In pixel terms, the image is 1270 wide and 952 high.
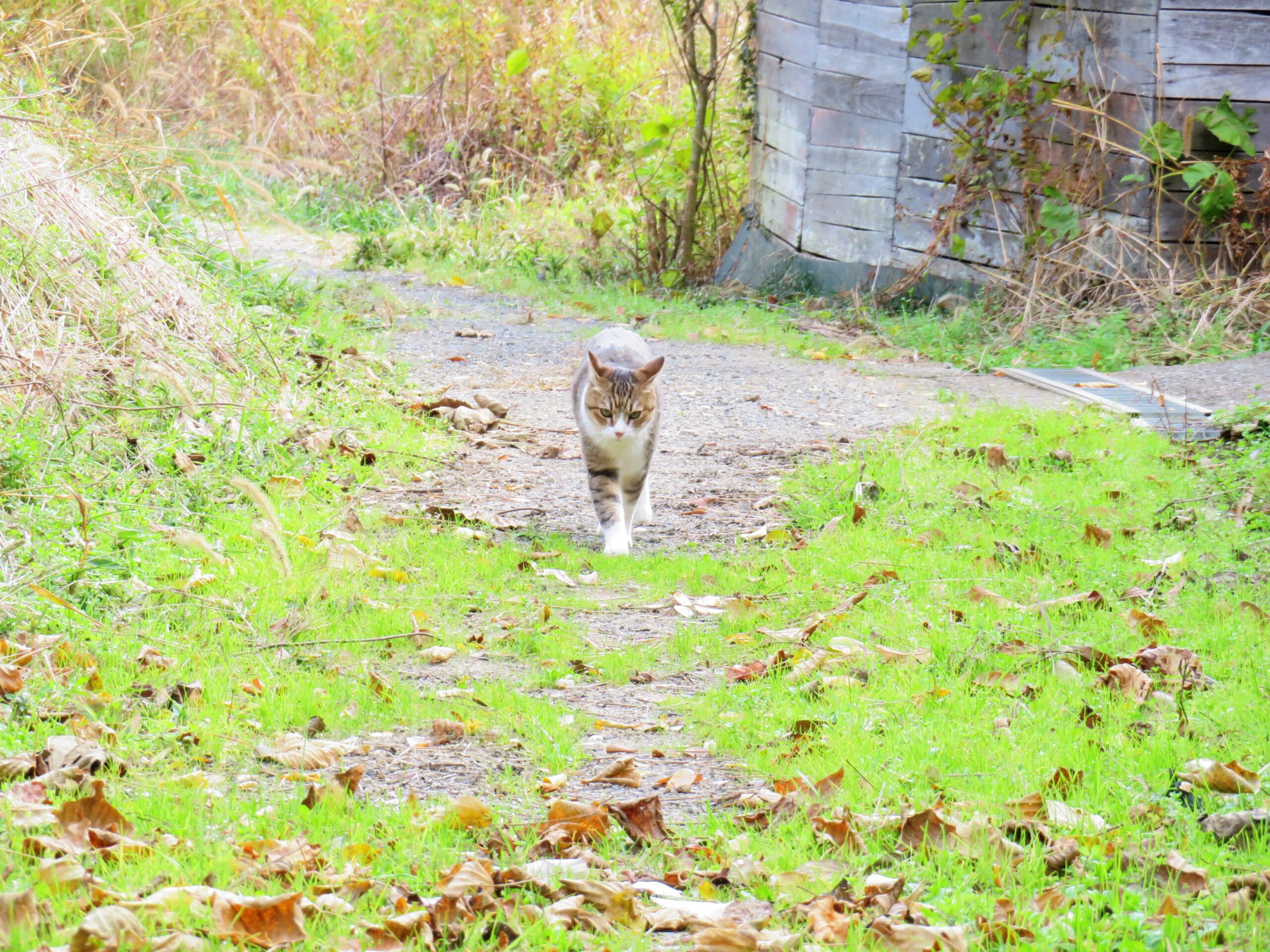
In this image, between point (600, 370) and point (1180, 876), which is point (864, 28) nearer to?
point (600, 370)

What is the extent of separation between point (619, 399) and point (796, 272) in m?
6.52

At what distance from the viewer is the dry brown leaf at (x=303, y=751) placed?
331 cm

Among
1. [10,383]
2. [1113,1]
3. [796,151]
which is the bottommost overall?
[10,383]

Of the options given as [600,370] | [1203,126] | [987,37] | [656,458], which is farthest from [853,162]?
[600,370]

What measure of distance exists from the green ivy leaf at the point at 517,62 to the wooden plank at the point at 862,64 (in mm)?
4728

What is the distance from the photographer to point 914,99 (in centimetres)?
1095

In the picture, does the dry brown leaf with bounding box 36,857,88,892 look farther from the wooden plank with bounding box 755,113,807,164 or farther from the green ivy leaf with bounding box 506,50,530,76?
the green ivy leaf with bounding box 506,50,530,76

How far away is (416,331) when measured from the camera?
1040 cm

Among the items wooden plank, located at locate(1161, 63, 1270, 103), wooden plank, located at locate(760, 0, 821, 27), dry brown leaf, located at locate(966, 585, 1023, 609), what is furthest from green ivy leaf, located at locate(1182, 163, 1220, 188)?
dry brown leaf, located at locate(966, 585, 1023, 609)

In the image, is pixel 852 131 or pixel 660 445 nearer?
pixel 660 445

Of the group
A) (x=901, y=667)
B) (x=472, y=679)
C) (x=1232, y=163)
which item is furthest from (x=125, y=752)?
(x=1232, y=163)

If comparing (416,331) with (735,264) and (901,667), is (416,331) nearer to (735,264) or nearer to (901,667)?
(735,264)

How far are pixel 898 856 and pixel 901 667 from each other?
1127mm

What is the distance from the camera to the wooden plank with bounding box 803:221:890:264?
11.3 m
